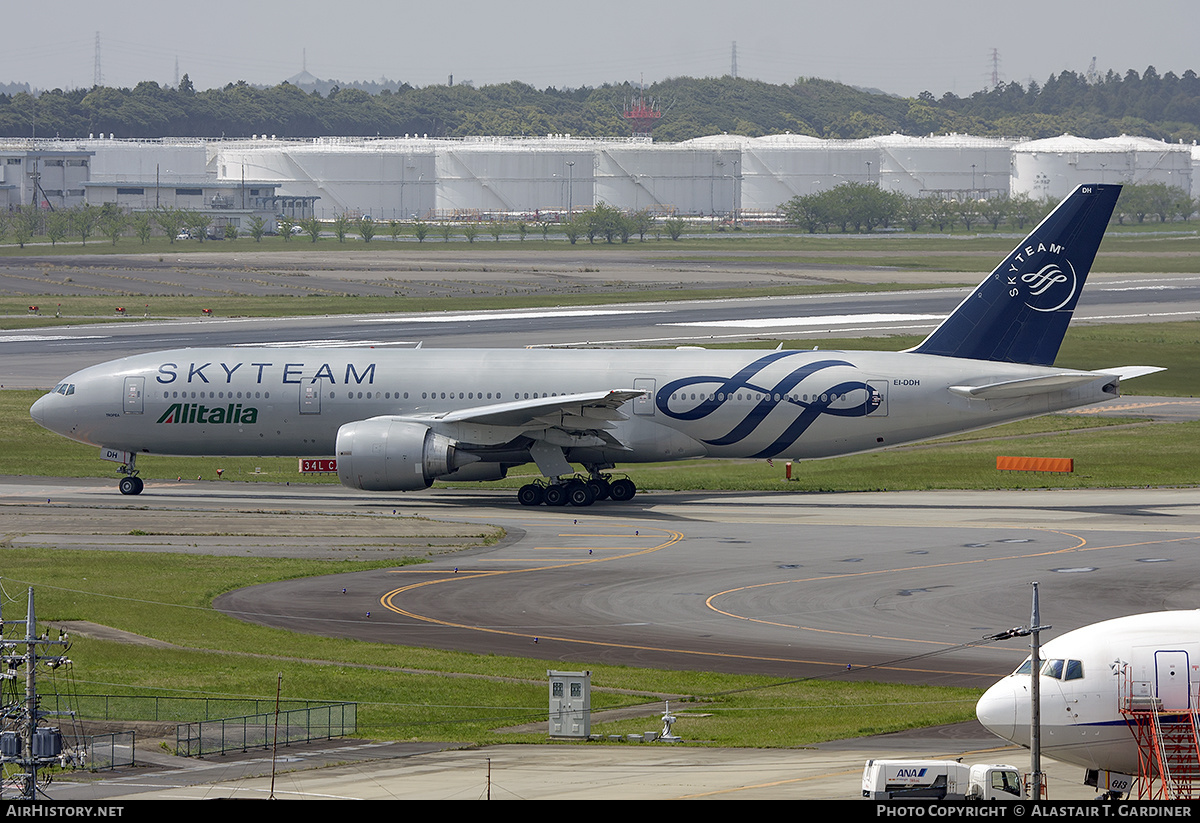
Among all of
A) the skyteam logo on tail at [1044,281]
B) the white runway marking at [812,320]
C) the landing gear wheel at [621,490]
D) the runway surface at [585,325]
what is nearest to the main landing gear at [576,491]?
the landing gear wheel at [621,490]

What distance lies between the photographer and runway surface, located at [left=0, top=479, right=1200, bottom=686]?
3722 cm

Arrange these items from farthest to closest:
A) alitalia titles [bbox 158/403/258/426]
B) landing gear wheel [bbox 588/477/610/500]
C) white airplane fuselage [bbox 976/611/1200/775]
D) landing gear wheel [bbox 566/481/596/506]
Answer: alitalia titles [bbox 158/403/258/426] → landing gear wheel [bbox 588/477/610/500] → landing gear wheel [bbox 566/481/596/506] → white airplane fuselage [bbox 976/611/1200/775]

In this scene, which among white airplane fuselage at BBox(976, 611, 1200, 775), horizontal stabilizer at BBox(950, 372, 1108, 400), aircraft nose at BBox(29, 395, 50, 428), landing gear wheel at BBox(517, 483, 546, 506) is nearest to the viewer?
white airplane fuselage at BBox(976, 611, 1200, 775)

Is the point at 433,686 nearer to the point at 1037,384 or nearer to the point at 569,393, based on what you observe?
the point at 569,393

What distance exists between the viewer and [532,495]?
190 ft

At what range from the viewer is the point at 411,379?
2296 inches

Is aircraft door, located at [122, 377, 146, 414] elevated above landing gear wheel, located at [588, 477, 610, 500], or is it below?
above

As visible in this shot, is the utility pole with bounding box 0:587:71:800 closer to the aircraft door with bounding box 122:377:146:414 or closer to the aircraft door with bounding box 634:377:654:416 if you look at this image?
the aircraft door with bounding box 634:377:654:416

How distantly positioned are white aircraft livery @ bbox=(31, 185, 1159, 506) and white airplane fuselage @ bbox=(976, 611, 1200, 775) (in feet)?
100.0

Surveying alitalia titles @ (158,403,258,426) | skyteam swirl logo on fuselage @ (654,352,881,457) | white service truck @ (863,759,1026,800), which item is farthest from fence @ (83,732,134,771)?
skyteam swirl logo on fuselage @ (654,352,881,457)

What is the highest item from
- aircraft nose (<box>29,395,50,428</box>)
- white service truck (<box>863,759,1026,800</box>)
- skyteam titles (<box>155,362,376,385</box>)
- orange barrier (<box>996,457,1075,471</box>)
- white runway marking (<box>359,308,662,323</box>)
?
white runway marking (<box>359,308,662,323</box>)

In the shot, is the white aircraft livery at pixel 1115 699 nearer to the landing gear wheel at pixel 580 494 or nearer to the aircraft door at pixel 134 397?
the landing gear wheel at pixel 580 494
